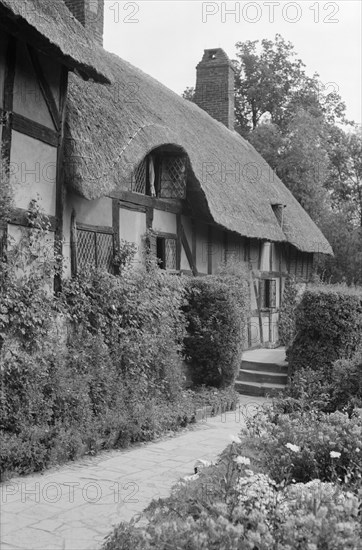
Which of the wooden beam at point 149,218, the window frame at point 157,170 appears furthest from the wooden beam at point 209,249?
the wooden beam at point 149,218

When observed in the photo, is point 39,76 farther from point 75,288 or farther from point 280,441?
point 280,441

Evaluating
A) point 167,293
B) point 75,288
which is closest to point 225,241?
point 167,293

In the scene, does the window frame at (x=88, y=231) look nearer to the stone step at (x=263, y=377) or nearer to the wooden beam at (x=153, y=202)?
the wooden beam at (x=153, y=202)

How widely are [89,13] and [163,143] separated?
3.39m

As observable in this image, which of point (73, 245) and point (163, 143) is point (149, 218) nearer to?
point (163, 143)

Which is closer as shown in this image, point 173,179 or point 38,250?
point 38,250

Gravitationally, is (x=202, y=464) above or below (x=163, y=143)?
below

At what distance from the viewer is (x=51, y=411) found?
22.3 ft

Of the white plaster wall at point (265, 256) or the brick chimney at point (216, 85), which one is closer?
the white plaster wall at point (265, 256)

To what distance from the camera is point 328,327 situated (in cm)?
1160

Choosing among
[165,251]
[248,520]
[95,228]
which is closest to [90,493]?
[248,520]

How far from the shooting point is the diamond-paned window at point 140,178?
10855 millimetres

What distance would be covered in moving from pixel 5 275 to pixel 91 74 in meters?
3.04

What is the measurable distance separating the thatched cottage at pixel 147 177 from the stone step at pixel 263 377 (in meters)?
2.33
